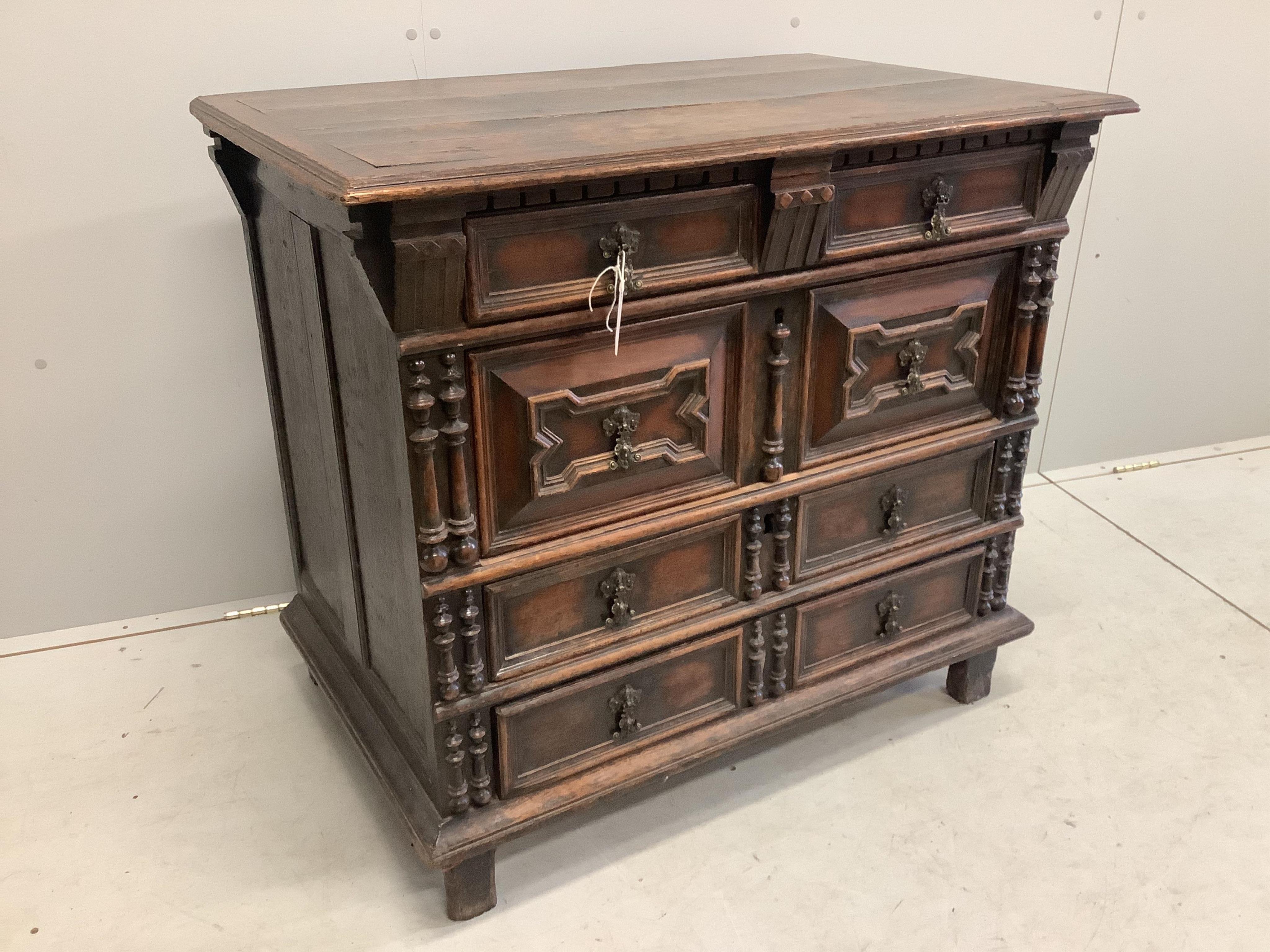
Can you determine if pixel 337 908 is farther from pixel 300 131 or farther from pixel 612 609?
pixel 300 131

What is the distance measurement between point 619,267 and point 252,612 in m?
1.40

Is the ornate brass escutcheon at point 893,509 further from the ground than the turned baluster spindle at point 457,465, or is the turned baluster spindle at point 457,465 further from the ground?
the turned baluster spindle at point 457,465

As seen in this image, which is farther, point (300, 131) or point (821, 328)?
point (821, 328)

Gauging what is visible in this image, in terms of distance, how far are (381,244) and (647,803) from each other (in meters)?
1.10

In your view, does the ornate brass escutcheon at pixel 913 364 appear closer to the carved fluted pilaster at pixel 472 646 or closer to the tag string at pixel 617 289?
the tag string at pixel 617 289

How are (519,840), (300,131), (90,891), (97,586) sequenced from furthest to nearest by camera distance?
(97,586) < (519,840) < (90,891) < (300,131)

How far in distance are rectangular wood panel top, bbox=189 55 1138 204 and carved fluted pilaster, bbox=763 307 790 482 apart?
0.26 meters

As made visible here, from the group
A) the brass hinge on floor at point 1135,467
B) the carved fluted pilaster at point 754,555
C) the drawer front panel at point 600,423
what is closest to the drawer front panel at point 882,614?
the carved fluted pilaster at point 754,555

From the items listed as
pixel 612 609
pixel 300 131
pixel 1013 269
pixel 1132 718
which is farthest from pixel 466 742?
pixel 1132 718

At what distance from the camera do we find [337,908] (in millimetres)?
1726

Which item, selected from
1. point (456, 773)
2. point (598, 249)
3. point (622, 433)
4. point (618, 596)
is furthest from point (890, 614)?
point (598, 249)

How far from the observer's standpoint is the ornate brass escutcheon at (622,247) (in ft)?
4.71

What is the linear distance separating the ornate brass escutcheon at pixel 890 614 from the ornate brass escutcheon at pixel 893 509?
123 millimetres

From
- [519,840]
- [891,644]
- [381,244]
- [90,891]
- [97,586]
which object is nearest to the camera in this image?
[381,244]
